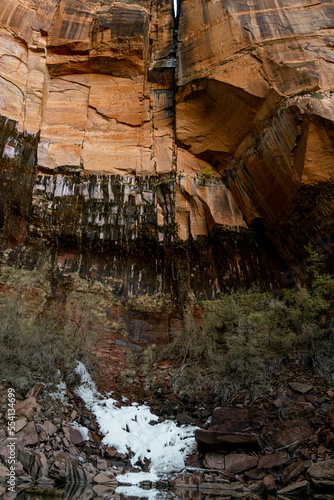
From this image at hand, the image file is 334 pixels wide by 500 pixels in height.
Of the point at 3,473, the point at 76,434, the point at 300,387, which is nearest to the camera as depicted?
the point at 3,473

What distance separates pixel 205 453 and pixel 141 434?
1.53m

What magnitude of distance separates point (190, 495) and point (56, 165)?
10409mm

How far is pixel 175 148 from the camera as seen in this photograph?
516 inches

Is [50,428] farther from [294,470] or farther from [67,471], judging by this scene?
[294,470]

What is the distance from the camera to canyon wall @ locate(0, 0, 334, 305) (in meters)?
10.7

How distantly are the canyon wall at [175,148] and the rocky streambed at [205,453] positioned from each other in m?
5.01

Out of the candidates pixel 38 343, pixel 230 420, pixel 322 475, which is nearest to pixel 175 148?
pixel 38 343

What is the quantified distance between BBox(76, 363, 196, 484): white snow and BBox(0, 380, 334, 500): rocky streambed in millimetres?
130

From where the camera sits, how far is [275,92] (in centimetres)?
1050

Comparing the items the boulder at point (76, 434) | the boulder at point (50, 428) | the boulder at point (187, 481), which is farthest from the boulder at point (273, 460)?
the boulder at point (50, 428)

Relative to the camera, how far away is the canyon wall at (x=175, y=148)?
35.0ft

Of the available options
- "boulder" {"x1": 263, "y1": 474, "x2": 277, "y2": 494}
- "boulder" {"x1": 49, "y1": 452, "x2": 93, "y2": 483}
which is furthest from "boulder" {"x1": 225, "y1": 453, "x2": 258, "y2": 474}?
"boulder" {"x1": 49, "y1": 452, "x2": 93, "y2": 483}

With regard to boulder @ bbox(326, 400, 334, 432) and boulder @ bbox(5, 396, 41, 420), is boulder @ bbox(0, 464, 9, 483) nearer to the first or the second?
boulder @ bbox(5, 396, 41, 420)

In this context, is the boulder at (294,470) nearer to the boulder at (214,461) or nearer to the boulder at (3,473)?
the boulder at (214,461)
